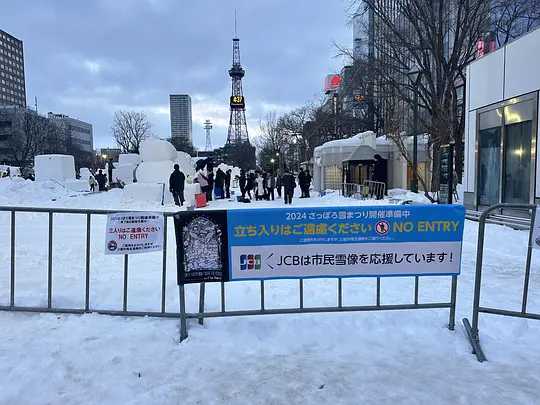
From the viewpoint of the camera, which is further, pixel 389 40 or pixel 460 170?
pixel 389 40

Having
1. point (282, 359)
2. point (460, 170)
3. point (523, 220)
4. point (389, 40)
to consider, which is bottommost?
point (282, 359)

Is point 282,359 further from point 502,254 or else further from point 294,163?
point 294,163

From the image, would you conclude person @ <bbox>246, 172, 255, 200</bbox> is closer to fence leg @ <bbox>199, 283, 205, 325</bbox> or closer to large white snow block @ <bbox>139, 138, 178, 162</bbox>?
large white snow block @ <bbox>139, 138, 178, 162</bbox>

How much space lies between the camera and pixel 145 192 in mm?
21375

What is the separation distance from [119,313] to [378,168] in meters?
22.2

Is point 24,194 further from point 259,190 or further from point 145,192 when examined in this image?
point 259,190

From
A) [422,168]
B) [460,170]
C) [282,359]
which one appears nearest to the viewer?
[282,359]

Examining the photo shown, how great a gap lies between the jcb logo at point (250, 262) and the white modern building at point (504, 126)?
9306 mm

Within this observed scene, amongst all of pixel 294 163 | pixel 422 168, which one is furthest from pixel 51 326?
pixel 294 163

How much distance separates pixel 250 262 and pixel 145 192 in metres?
18.1

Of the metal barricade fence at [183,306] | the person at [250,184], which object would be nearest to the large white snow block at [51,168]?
the person at [250,184]

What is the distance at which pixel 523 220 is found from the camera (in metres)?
10.3

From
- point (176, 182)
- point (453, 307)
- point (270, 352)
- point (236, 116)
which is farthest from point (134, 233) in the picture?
point (236, 116)

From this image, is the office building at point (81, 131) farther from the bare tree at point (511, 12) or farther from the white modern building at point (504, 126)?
the white modern building at point (504, 126)
